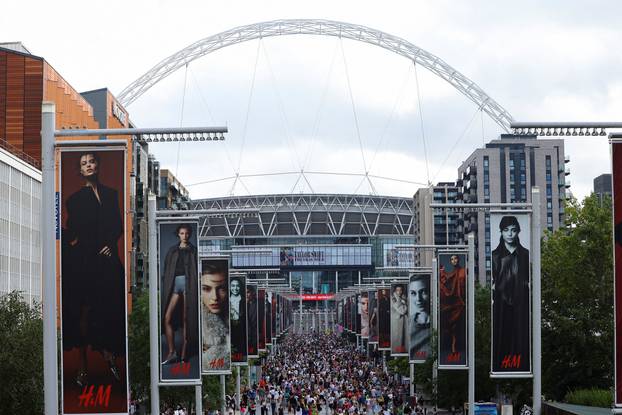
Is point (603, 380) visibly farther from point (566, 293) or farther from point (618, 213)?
point (618, 213)

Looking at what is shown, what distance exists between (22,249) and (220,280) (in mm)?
36753

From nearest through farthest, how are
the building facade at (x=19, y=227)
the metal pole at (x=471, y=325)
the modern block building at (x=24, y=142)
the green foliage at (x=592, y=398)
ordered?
the metal pole at (x=471, y=325), the green foliage at (x=592, y=398), the building facade at (x=19, y=227), the modern block building at (x=24, y=142)

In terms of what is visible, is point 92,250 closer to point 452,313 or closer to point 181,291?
point 181,291

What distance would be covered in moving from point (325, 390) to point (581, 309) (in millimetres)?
30163

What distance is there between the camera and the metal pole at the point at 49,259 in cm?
2552

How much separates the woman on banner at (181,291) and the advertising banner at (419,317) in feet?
92.1

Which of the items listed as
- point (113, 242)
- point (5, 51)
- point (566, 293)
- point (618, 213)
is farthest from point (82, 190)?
point (5, 51)

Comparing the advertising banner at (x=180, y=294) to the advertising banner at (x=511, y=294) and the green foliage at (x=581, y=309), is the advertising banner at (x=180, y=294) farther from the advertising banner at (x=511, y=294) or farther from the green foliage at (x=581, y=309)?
the green foliage at (x=581, y=309)

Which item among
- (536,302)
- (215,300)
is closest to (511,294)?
(536,302)

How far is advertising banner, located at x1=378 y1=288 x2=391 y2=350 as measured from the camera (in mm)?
90188

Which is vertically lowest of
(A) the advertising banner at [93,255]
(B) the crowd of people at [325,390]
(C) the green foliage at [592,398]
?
(B) the crowd of people at [325,390]

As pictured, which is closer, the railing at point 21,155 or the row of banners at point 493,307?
the row of banners at point 493,307

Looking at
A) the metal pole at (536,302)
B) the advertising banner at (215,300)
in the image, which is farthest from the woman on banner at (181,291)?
the metal pole at (536,302)

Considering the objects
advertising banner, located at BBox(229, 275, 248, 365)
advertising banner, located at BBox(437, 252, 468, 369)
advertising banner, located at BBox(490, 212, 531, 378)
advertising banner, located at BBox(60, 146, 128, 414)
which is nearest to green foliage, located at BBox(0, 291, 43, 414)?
advertising banner, located at BBox(229, 275, 248, 365)
